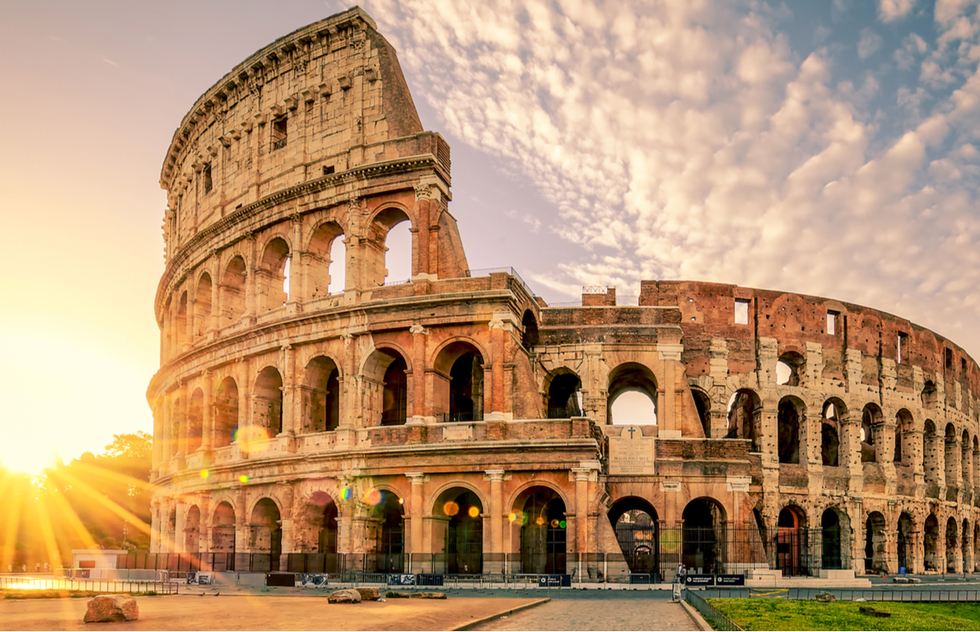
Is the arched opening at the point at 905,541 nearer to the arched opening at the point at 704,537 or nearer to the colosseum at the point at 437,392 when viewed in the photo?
the colosseum at the point at 437,392

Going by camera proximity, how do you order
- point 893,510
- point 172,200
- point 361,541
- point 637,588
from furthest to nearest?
1. point 172,200
2. point 893,510
3. point 361,541
4. point 637,588

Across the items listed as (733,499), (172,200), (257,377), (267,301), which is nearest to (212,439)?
(257,377)

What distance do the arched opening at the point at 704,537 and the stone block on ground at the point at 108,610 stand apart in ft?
69.1

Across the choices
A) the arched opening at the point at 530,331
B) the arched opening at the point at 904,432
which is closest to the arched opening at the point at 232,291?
the arched opening at the point at 530,331

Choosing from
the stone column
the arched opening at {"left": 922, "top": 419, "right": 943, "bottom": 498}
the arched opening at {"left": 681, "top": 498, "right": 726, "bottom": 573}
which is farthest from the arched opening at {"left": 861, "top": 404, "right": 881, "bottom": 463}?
the stone column

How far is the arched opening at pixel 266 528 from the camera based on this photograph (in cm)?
3150

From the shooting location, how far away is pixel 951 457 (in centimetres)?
4456

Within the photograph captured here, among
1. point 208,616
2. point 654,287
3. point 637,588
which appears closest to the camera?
point 208,616

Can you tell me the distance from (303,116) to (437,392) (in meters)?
12.4

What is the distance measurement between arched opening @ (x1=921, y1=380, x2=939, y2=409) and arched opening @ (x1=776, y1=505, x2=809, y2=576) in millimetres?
10183

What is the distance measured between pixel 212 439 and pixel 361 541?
30.4 feet

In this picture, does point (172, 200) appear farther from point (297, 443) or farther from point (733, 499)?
point (733, 499)

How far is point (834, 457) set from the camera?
40.1m

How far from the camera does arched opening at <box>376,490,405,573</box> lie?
30.0 meters
